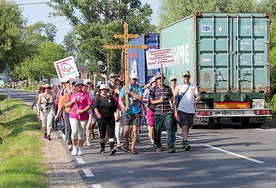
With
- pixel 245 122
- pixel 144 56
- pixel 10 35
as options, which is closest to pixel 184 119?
pixel 245 122

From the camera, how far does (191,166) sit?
11.4m

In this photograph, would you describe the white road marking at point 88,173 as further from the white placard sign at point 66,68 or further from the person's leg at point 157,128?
the white placard sign at point 66,68

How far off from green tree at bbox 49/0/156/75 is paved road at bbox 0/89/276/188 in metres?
41.0

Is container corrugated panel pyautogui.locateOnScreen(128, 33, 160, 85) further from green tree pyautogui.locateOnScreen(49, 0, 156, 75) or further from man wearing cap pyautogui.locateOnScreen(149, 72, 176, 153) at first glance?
green tree pyautogui.locateOnScreen(49, 0, 156, 75)

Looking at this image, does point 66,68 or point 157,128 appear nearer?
point 157,128

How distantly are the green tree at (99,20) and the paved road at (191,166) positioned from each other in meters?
41.0

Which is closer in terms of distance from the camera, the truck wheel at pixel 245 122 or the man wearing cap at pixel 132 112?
the man wearing cap at pixel 132 112

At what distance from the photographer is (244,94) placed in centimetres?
1988

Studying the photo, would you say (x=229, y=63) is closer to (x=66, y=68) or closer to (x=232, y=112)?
(x=232, y=112)

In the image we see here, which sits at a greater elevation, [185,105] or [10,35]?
[10,35]

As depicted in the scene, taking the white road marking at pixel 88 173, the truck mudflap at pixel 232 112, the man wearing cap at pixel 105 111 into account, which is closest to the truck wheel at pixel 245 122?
the truck mudflap at pixel 232 112

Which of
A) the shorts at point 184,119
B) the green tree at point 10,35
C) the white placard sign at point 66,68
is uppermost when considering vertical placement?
the green tree at point 10,35

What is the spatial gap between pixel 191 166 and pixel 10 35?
29317 mm

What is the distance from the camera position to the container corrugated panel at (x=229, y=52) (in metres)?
19.7
